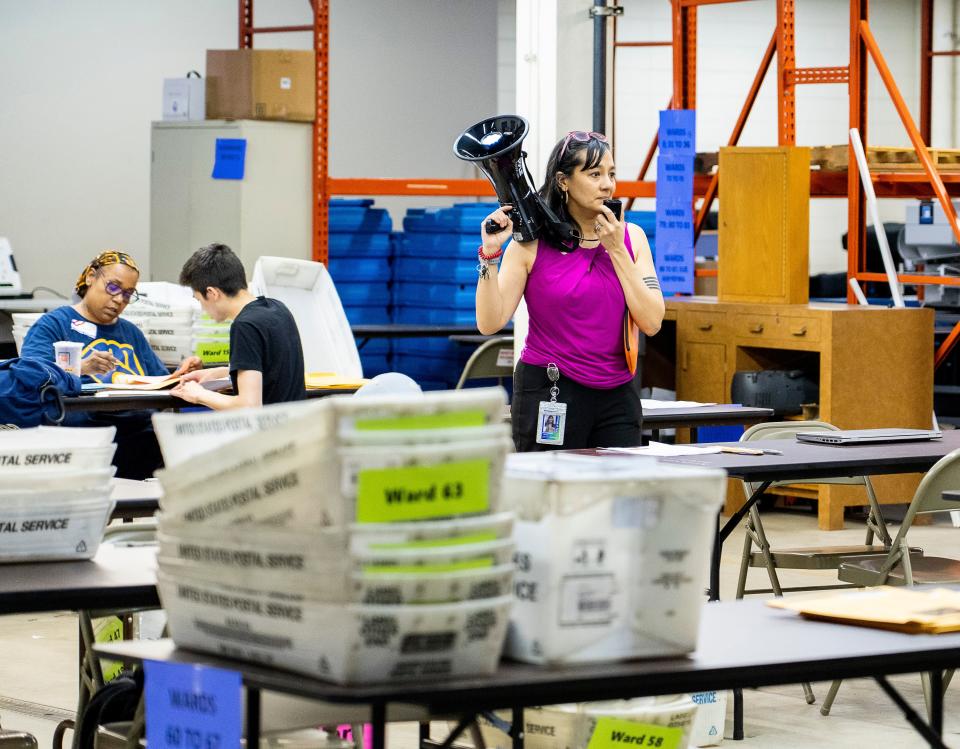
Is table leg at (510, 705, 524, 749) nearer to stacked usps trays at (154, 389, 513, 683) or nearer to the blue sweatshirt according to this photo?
stacked usps trays at (154, 389, 513, 683)

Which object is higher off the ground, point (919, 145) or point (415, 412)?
point (919, 145)

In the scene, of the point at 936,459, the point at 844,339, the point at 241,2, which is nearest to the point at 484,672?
the point at 936,459

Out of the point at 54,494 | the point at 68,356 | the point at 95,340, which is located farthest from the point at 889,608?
the point at 95,340

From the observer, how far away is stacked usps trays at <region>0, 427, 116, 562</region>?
2.68 m

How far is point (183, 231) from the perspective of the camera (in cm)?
967

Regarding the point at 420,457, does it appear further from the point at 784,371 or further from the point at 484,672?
the point at 784,371

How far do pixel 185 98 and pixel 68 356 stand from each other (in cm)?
435

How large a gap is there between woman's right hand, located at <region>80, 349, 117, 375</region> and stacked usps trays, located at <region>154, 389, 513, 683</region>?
13.4 feet

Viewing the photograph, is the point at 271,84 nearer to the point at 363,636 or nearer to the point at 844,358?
the point at 844,358

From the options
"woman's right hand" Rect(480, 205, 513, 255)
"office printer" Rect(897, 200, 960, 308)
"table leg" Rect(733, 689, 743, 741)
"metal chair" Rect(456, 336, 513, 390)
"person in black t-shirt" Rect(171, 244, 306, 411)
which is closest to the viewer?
"woman's right hand" Rect(480, 205, 513, 255)

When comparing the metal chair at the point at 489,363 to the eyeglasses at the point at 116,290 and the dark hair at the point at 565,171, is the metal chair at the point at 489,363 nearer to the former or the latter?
the eyeglasses at the point at 116,290

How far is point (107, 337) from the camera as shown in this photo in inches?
244

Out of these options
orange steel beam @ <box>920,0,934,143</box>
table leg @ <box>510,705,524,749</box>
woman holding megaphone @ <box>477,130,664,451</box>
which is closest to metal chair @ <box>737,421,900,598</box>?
woman holding megaphone @ <box>477,130,664,451</box>

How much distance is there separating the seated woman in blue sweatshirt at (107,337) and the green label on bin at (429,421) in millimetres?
4274
